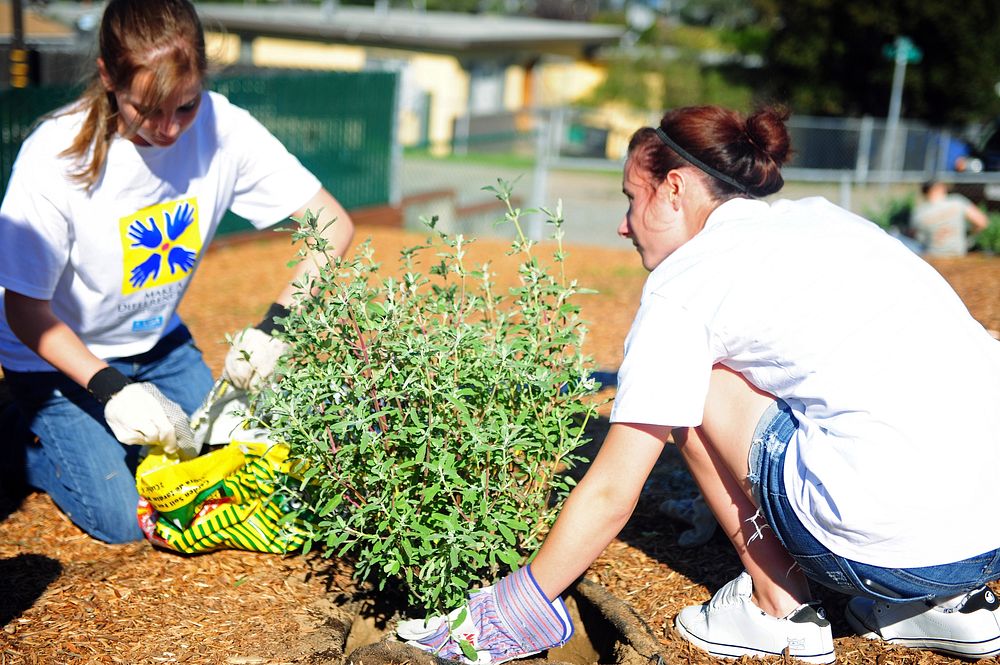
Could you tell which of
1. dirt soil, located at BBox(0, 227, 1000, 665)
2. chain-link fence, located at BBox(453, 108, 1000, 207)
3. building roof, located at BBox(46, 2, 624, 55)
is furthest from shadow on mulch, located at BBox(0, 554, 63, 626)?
building roof, located at BBox(46, 2, 624, 55)

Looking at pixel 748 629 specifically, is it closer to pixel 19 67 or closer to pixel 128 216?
pixel 128 216

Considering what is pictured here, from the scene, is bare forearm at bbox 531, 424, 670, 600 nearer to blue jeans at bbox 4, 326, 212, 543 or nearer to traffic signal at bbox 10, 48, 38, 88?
blue jeans at bbox 4, 326, 212, 543

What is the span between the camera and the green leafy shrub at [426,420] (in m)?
2.33

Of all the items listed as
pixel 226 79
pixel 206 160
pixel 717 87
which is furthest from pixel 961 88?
pixel 206 160

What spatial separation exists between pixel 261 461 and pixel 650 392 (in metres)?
1.25

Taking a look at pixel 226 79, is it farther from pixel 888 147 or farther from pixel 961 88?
pixel 961 88

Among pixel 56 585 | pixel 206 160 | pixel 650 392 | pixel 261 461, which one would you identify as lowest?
pixel 56 585

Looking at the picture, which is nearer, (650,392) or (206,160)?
(650,392)

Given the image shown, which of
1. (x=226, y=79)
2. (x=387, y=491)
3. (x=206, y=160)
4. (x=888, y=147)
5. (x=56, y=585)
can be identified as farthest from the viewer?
(x=888, y=147)

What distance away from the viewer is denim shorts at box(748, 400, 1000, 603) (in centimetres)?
217

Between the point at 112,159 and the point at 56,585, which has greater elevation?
the point at 112,159

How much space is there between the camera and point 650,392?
208cm

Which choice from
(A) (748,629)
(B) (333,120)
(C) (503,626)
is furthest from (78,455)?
(B) (333,120)

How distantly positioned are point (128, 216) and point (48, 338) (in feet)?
1.51
